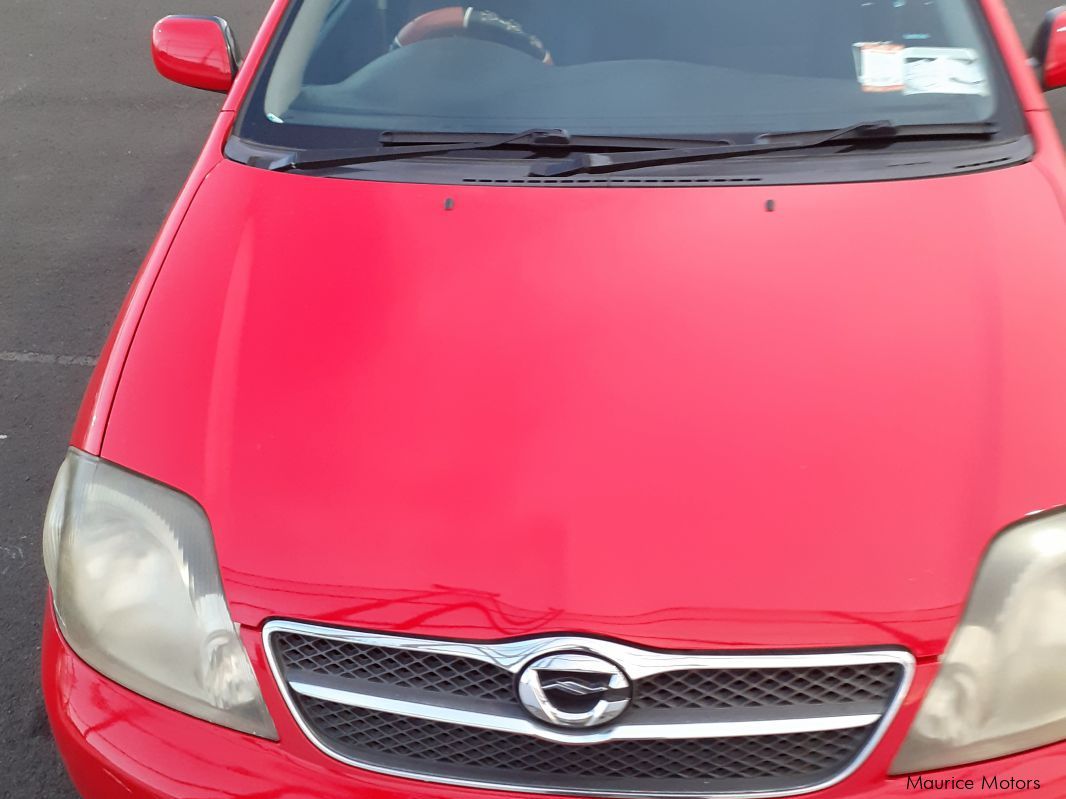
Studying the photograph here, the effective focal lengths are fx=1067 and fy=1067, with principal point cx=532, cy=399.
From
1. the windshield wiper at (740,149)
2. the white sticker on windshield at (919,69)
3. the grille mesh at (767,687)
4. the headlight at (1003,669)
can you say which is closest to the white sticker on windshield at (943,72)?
the white sticker on windshield at (919,69)

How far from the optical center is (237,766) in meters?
1.54

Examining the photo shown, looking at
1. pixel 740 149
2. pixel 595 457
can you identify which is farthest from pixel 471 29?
pixel 595 457

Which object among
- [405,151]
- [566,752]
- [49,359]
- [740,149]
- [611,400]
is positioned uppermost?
[740,149]

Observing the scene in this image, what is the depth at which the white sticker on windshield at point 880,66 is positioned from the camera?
2.28 metres

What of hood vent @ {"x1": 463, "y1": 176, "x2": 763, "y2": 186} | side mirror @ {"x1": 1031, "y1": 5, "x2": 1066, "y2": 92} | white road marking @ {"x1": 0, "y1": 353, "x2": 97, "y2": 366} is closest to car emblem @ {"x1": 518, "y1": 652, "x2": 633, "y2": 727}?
hood vent @ {"x1": 463, "y1": 176, "x2": 763, "y2": 186}

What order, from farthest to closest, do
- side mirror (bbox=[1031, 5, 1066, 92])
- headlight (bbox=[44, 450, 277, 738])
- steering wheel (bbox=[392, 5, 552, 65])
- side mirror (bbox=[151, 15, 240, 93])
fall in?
1. side mirror (bbox=[151, 15, 240, 93])
2. side mirror (bbox=[1031, 5, 1066, 92])
3. steering wheel (bbox=[392, 5, 552, 65])
4. headlight (bbox=[44, 450, 277, 738])

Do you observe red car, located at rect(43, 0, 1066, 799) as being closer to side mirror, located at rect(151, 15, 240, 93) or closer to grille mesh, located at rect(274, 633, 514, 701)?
grille mesh, located at rect(274, 633, 514, 701)

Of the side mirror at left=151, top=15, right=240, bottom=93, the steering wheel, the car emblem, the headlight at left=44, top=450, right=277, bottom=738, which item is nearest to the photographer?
the car emblem

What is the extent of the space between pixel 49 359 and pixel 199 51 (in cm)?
141

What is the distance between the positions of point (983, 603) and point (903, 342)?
494 millimetres

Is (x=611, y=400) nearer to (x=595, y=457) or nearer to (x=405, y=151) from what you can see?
(x=595, y=457)

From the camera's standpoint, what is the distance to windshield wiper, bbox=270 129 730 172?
2191 millimetres

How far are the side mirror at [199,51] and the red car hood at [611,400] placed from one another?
874 millimetres

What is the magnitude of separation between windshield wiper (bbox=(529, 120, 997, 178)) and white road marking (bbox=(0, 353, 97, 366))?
2.26m
